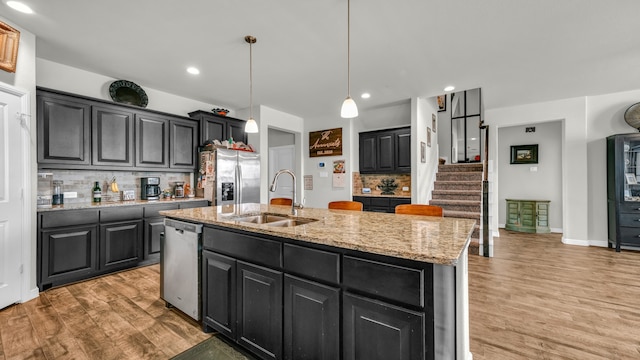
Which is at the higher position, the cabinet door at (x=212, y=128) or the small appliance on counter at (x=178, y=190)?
the cabinet door at (x=212, y=128)

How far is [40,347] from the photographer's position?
1864mm

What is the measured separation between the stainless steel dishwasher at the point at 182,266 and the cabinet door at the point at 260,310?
0.50m

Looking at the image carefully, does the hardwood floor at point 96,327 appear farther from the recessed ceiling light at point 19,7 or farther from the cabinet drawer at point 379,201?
the cabinet drawer at point 379,201

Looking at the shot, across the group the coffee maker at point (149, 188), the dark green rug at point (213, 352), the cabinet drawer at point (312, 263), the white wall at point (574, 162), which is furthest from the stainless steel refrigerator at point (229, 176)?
the white wall at point (574, 162)

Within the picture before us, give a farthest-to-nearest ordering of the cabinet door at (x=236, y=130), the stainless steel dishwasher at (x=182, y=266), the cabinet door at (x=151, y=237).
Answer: the cabinet door at (x=236, y=130)
the cabinet door at (x=151, y=237)
the stainless steel dishwasher at (x=182, y=266)

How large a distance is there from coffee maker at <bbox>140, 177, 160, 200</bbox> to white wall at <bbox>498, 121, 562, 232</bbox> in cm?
703

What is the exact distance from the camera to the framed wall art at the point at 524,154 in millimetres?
5953

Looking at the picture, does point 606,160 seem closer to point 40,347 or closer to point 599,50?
point 599,50

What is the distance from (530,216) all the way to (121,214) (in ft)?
24.4

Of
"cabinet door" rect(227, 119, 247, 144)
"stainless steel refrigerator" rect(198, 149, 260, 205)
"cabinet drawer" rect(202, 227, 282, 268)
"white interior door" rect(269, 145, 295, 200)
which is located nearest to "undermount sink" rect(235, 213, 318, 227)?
"cabinet drawer" rect(202, 227, 282, 268)

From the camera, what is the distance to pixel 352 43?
2797mm

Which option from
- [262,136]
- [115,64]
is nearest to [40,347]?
[115,64]

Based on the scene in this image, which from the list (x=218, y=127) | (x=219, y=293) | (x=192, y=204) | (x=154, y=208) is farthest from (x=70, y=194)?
(x=219, y=293)

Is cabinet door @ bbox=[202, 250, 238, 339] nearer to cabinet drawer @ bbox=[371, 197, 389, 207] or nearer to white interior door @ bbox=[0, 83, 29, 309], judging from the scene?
white interior door @ bbox=[0, 83, 29, 309]
